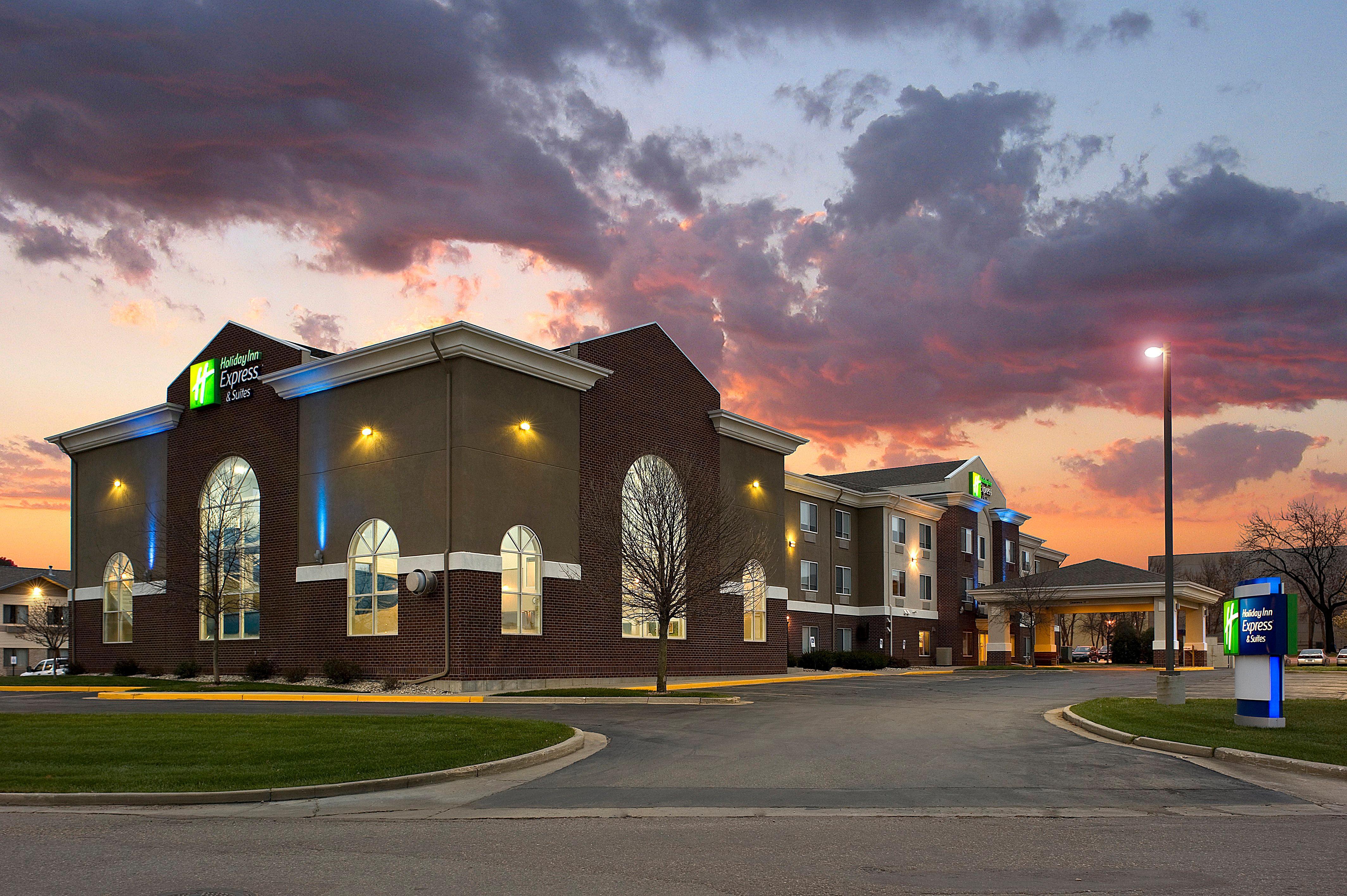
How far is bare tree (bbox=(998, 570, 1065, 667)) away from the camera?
65125 mm

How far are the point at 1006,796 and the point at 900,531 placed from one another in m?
56.0

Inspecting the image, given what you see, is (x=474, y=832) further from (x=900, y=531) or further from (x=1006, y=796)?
(x=900, y=531)

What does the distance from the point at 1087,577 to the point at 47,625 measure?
67.5 meters

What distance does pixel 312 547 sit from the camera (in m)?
35.2

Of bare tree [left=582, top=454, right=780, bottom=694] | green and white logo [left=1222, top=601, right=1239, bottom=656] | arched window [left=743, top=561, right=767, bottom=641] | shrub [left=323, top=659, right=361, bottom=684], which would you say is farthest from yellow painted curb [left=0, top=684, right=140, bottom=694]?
green and white logo [left=1222, top=601, right=1239, bottom=656]

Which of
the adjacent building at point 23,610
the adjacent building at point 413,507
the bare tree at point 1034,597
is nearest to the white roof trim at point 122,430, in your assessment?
the adjacent building at point 413,507

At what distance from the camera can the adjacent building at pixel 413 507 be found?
31.8 meters

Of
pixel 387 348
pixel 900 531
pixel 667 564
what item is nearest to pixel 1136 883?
pixel 667 564

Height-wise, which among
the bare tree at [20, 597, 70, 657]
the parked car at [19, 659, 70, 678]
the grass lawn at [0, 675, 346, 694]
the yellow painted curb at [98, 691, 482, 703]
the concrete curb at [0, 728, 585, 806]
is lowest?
the parked car at [19, 659, 70, 678]

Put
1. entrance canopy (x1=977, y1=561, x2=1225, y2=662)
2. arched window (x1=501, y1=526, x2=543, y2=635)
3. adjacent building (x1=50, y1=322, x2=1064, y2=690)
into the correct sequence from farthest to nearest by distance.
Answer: entrance canopy (x1=977, y1=561, x2=1225, y2=662)
arched window (x1=501, y1=526, x2=543, y2=635)
adjacent building (x1=50, y1=322, x2=1064, y2=690)

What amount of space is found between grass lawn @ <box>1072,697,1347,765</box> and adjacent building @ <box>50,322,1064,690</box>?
13480mm

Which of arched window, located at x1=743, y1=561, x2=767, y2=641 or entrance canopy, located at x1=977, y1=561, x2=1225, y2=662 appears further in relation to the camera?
entrance canopy, located at x1=977, y1=561, x2=1225, y2=662

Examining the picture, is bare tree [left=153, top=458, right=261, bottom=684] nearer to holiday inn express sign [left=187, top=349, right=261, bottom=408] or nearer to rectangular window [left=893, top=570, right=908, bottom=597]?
holiday inn express sign [left=187, top=349, right=261, bottom=408]

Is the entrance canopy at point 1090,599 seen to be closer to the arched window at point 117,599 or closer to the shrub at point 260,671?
the shrub at point 260,671
